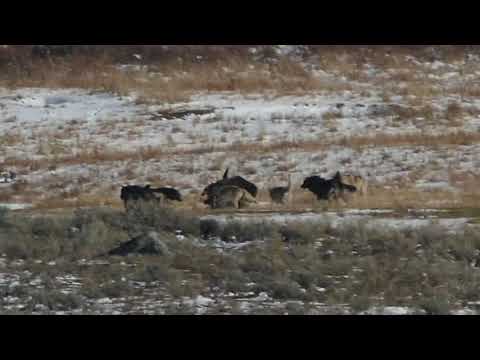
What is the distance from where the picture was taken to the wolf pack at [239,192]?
49.0 ft

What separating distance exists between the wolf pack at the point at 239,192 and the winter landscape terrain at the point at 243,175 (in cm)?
19

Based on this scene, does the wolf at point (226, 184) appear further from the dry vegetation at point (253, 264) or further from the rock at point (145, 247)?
the rock at point (145, 247)

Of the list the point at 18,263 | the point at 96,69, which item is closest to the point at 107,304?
the point at 18,263

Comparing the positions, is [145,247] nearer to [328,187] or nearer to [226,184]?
[226,184]

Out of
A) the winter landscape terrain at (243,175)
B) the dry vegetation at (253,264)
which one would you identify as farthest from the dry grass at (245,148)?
the dry vegetation at (253,264)

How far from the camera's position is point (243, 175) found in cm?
1692

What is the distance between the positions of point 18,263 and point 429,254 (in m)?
5.05

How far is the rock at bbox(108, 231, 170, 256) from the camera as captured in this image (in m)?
13.0

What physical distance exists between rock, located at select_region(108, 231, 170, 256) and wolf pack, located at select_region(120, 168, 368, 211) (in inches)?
62.0

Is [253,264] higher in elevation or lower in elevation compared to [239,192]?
lower

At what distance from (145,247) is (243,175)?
13.7 ft

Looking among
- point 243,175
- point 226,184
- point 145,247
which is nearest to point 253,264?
point 145,247

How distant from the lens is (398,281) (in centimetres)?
1220

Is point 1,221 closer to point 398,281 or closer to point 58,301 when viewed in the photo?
point 58,301
